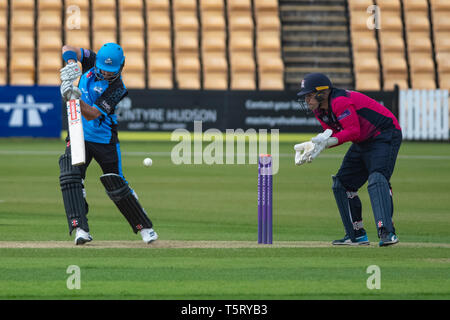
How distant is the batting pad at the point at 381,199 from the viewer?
31.1ft

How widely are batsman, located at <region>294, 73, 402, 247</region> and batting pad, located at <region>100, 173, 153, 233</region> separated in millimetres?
1677

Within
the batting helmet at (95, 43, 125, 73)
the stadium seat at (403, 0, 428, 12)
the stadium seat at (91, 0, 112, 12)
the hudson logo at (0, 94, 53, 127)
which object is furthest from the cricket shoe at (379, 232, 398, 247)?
the stadium seat at (403, 0, 428, 12)

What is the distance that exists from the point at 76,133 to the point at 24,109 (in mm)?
20497

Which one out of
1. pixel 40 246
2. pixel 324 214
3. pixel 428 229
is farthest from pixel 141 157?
pixel 40 246

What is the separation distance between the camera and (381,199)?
9492 millimetres

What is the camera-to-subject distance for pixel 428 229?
1194cm

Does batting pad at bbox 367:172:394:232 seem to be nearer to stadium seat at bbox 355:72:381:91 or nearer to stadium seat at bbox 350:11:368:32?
stadium seat at bbox 355:72:381:91

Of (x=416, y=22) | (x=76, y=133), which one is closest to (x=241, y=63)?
(x=416, y=22)

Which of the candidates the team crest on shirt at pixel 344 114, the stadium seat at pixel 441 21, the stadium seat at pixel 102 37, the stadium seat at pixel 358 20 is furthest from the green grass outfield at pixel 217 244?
the stadium seat at pixel 441 21

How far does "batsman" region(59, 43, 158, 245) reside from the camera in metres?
9.38

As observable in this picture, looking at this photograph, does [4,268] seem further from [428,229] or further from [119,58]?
[428,229]

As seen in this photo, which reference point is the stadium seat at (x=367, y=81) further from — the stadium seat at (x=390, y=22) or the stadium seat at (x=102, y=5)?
the stadium seat at (x=102, y=5)
